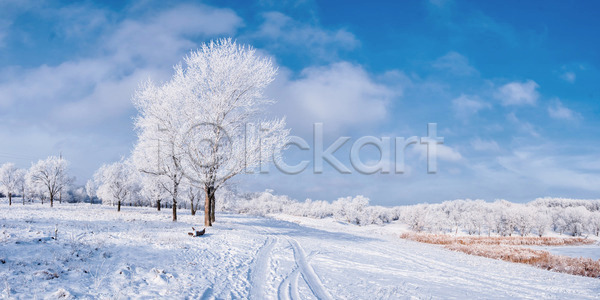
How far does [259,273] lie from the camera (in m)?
9.16

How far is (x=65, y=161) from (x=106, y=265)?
238 feet

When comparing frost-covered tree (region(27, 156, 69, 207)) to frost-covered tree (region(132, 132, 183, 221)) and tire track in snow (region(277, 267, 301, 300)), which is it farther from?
tire track in snow (region(277, 267, 301, 300))

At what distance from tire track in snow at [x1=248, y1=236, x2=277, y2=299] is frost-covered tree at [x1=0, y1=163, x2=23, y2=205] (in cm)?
8686

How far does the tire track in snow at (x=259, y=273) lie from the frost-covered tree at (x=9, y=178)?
285 feet

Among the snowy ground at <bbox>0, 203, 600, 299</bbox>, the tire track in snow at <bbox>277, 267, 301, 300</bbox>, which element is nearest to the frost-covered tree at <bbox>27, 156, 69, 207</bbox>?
the snowy ground at <bbox>0, 203, 600, 299</bbox>

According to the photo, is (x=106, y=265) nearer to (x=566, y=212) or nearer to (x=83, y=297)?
(x=83, y=297)

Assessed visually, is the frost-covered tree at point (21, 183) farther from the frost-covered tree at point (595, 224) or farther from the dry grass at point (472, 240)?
the frost-covered tree at point (595, 224)

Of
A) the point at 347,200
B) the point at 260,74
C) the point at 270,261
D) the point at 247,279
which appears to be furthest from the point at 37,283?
the point at 347,200

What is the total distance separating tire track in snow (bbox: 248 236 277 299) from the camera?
721 centimetres

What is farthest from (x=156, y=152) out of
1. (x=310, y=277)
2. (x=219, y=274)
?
(x=310, y=277)

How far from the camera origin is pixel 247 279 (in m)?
8.38

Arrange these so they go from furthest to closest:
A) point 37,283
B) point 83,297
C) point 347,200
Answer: point 347,200, point 37,283, point 83,297

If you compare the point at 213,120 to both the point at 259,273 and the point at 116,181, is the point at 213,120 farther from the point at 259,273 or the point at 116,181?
the point at 116,181

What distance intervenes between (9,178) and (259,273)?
94.8m
